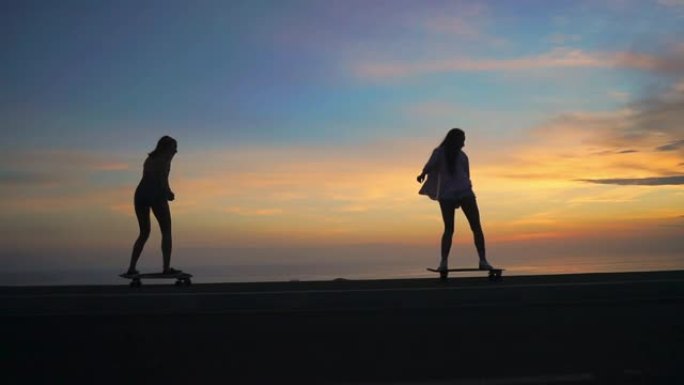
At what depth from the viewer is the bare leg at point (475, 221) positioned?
10172 mm

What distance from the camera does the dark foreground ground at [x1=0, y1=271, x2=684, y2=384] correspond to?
4410 mm

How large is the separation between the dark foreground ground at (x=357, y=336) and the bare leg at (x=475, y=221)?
7.24ft

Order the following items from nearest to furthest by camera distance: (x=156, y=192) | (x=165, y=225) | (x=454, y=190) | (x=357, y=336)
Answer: (x=357, y=336) → (x=156, y=192) → (x=165, y=225) → (x=454, y=190)

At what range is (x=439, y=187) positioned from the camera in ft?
33.7

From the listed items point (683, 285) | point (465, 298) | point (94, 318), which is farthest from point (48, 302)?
point (683, 285)

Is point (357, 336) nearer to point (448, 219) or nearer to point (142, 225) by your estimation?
point (448, 219)

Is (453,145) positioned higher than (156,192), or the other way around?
(453,145)

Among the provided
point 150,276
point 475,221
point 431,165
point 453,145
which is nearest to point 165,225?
point 150,276

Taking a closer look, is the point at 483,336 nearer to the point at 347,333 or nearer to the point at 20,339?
the point at 347,333

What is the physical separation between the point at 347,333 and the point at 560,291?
10.5 feet

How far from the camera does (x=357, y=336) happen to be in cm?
562

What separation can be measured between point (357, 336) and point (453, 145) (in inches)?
202

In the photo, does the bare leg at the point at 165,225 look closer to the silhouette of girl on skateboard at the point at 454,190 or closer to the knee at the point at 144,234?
the knee at the point at 144,234

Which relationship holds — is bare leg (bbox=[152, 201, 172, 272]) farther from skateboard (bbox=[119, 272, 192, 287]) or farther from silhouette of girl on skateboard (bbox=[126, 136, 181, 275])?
skateboard (bbox=[119, 272, 192, 287])
